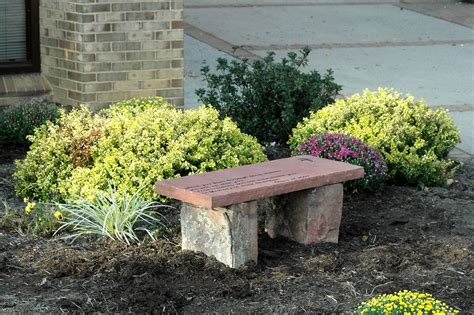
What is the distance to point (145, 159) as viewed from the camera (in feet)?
22.6

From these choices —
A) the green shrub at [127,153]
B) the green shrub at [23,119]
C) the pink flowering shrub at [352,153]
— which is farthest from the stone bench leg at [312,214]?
the green shrub at [23,119]

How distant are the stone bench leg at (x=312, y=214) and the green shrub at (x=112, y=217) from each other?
0.82 meters

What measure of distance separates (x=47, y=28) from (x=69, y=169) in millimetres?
3186

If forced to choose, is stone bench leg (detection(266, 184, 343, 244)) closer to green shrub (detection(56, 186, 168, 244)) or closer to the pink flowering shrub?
green shrub (detection(56, 186, 168, 244))

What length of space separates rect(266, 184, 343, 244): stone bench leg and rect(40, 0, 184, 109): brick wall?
3657 millimetres

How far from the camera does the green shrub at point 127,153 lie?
22.6ft

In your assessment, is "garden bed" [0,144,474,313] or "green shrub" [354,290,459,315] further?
"garden bed" [0,144,474,313]

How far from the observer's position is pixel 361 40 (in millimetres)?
15023

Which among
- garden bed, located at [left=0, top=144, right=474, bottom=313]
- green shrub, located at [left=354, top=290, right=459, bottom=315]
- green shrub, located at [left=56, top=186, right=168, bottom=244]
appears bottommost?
garden bed, located at [left=0, top=144, right=474, bottom=313]

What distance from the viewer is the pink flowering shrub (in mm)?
7363

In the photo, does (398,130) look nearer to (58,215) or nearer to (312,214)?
(312,214)

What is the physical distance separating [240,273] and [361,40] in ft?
31.7

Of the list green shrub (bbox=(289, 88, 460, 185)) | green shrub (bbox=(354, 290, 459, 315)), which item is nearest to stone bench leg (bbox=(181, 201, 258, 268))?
green shrub (bbox=(354, 290, 459, 315))

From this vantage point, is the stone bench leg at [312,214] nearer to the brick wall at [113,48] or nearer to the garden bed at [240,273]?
the garden bed at [240,273]
